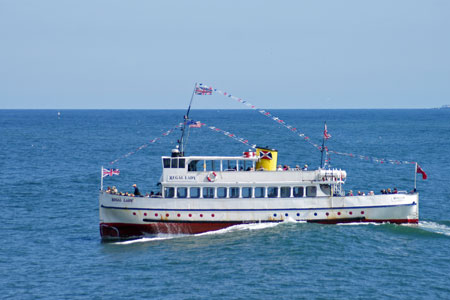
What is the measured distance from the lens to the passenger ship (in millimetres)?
48250

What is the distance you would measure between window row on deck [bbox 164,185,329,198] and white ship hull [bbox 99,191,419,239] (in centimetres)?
70

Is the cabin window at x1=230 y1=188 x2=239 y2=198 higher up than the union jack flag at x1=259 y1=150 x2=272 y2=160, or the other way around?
the union jack flag at x1=259 y1=150 x2=272 y2=160

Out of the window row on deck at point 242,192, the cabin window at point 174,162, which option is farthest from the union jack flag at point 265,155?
the cabin window at point 174,162

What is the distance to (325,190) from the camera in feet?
162

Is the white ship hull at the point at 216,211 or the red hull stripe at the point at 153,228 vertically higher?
the white ship hull at the point at 216,211

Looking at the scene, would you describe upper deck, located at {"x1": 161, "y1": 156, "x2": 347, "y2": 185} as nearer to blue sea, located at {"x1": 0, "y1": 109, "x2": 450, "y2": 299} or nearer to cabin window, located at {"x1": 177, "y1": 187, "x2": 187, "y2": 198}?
cabin window, located at {"x1": 177, "y1": 187, "x2": 187, "y2": 198}

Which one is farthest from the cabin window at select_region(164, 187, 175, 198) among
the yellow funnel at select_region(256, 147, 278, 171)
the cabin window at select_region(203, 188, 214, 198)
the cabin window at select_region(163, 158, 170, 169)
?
the yellow funnel at select_region(256, 147, 278, 171)

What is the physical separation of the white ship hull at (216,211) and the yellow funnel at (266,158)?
2685 millimetres

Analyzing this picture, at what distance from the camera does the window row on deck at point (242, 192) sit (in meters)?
48.8

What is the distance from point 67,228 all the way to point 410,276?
1068 inches

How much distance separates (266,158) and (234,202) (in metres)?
4.20

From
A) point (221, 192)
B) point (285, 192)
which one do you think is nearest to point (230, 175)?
point (221, 192)
